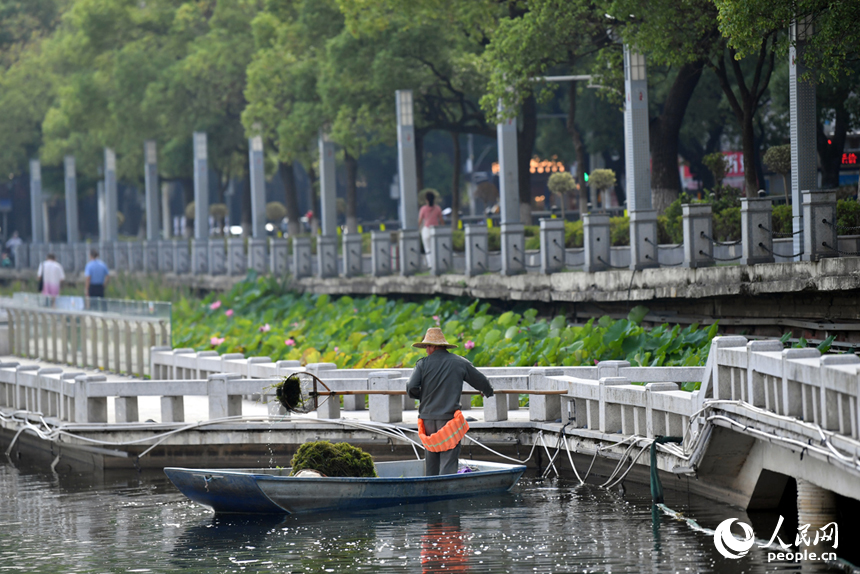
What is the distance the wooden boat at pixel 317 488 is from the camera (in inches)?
559

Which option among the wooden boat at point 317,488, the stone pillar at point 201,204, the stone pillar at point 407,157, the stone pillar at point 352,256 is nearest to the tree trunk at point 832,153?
the stone pillar at point 407,157

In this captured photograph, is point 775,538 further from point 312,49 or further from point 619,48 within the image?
point 312,49

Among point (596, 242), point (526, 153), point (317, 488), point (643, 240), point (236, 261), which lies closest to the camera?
point (317, 488)

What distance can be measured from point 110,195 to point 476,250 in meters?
32.7

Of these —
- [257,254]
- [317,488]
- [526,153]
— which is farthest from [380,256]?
[317,488]

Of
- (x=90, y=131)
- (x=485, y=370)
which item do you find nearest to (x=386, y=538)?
(x=485, y=370)

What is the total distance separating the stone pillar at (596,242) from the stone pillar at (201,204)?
23568 millimetres

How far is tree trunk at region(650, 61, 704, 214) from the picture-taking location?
2842cm

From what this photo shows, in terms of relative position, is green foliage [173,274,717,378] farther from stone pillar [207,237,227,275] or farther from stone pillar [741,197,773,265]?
stone pillar [207,237,227,275]

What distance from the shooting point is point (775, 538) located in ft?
41.9

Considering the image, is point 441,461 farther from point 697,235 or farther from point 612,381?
point 697,235

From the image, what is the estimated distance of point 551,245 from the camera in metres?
25.5

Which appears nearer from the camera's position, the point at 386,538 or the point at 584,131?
the point at 386,538

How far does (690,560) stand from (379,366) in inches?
450
